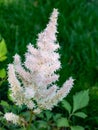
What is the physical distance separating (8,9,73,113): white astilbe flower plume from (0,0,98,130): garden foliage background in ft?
4.12

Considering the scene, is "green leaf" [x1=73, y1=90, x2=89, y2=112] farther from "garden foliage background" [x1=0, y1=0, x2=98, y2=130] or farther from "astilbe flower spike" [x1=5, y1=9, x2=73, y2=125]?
"garden foliage background" [x1=0, y1=0, x2=98, y2=130]

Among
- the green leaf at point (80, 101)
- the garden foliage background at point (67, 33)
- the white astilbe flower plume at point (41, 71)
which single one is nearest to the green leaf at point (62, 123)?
the green leaf at point (80, 101)

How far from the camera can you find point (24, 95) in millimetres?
2260

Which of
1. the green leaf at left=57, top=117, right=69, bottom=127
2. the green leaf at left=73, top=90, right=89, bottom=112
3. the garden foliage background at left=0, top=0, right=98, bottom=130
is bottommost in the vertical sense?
the green leaf at left=57, top=117, right=69, bottom=127

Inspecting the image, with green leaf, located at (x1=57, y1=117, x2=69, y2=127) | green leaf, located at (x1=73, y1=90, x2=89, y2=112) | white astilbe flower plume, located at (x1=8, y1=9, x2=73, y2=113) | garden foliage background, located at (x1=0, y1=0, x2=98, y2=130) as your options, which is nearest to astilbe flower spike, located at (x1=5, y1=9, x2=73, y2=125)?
white astilbe flower plume, located at (x1=8, y1=9, x2=73, y2=113)

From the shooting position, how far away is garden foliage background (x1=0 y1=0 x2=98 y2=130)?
12.7 ft

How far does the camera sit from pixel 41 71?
215cm

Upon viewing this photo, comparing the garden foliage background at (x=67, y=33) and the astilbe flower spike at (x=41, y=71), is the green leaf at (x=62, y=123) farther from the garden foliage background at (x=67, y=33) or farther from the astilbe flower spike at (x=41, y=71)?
the garden foliage background at (x=67, y=33)

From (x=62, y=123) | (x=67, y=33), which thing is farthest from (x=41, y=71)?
(x=67, y=33)

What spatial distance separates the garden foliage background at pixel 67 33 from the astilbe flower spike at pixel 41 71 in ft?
4.12

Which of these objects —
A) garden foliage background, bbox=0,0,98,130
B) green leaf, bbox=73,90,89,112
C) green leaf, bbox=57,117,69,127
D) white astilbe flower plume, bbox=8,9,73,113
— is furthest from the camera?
garden foliage background, bbox=0,0,98,130

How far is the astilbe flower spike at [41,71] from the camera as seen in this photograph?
2121mm

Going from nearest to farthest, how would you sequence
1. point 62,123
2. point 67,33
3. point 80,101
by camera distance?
point 62,123, point 80,101, point 67,33

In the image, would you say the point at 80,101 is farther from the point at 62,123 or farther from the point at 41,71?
the point at 41,71
